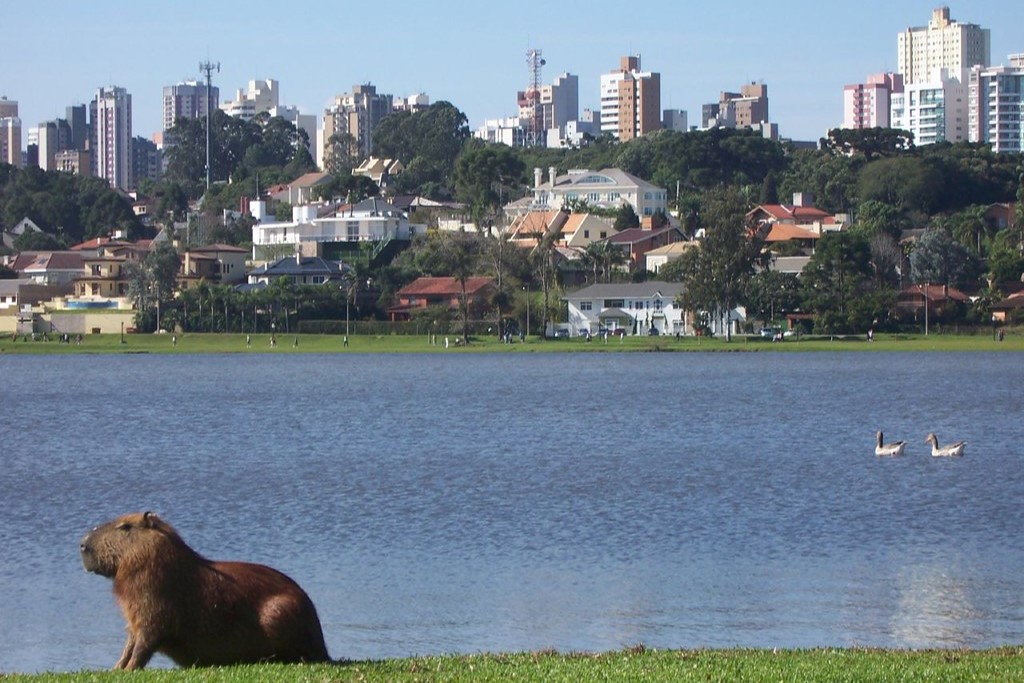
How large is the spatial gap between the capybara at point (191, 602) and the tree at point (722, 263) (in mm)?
82540

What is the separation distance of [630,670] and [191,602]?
3.15 m

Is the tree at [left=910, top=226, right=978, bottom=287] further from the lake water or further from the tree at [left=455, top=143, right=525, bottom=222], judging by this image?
the tree at [left=455, top=143, right=525, bottom=222]

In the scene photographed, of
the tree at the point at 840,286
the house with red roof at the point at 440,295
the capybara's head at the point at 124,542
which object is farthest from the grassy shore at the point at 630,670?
the house with red roof at the point at 440,295

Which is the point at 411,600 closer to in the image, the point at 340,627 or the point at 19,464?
the point at 340,627

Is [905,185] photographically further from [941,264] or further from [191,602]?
[191,602]

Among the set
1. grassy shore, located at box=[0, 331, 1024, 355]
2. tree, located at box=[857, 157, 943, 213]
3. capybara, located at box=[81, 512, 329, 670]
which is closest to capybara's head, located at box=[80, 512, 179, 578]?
capybara, located at box=[81, 512, 329, 670]

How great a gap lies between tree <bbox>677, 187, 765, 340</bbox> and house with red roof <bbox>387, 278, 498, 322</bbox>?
12.0 m

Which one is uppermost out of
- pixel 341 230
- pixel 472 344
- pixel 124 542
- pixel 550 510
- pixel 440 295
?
pixel 341 230

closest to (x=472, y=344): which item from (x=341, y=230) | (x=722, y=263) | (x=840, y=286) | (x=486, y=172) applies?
(x=722, y=263)

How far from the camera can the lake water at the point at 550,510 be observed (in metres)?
18.8

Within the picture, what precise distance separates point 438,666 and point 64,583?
32.5 ft

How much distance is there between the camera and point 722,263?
94.0 m

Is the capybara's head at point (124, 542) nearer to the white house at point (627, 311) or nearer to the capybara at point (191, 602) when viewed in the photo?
the capybara at point (191, 602)

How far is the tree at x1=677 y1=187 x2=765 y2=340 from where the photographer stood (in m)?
93.9
